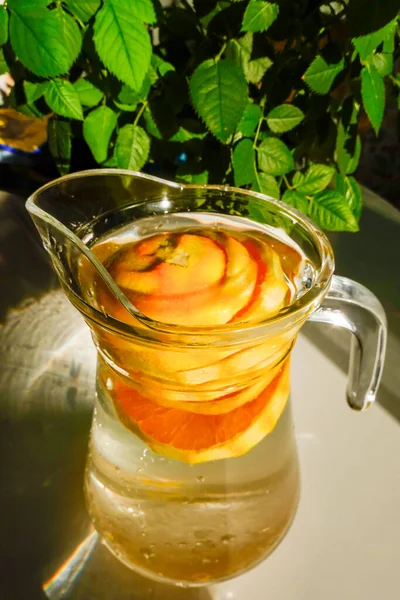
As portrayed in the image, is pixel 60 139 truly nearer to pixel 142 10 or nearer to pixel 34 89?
pixel 34 89

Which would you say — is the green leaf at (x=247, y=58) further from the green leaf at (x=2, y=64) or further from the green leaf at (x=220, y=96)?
the green leaf at (x=2, y=64)

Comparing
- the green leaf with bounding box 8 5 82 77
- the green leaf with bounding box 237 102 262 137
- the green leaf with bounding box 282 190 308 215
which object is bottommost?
the green leaf with bounding box 282 190 308 215

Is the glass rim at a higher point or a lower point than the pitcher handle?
higher

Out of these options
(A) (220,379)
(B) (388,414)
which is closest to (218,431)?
(A) (220,379)

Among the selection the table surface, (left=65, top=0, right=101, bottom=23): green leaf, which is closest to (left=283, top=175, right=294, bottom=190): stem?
the table surface

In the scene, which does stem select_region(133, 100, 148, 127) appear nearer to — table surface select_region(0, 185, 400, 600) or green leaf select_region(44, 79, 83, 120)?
green leaf select_region(44, 79, 83, 120)

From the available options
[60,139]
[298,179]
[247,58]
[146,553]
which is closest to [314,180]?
[298,179]
